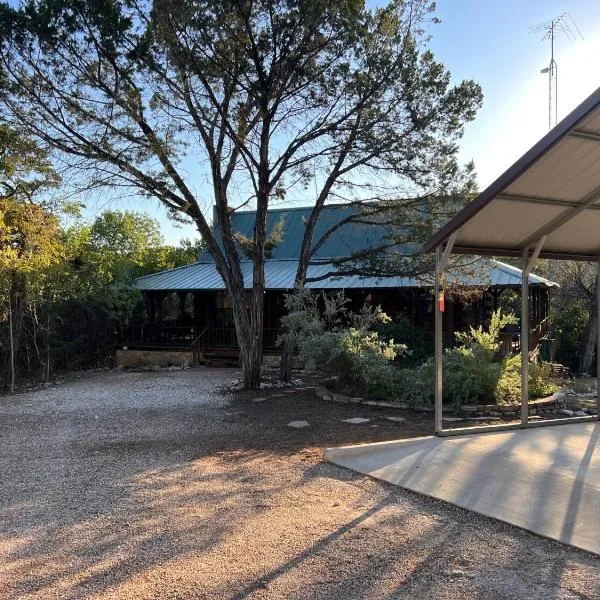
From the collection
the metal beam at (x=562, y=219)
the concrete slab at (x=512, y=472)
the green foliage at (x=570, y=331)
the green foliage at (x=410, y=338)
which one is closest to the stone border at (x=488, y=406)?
the concrete slab at (x=512, y=472)

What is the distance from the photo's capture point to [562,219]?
6949mm

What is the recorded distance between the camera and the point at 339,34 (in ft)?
35.4

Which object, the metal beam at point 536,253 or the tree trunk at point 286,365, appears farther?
the tree trunk at point 286,365

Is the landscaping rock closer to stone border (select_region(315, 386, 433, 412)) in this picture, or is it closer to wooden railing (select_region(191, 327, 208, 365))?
stone border (select_region(315, 386, 433, 412))

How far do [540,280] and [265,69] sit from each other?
10.2m

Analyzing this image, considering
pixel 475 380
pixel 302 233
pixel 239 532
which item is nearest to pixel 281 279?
pixel 302 233

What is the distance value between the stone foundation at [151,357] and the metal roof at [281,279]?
232 cm

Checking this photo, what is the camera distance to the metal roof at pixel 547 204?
536 cm

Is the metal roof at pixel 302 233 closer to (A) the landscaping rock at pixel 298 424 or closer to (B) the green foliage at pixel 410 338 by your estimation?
(B) the green foliage at pixel 410 338

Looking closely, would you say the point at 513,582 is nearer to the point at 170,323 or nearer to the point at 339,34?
the point at 339,34

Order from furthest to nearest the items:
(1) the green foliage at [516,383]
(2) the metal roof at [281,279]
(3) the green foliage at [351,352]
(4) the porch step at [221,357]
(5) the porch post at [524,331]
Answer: (4) the porch step at [221,357]
(2) the metal roof at [281,279]
(3) the green foliage at [351,352]
(1) the green foliage at [516,383]
(5) the porch post at [524,331]

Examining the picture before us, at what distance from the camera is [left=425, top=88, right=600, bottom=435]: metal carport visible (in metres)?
5.41

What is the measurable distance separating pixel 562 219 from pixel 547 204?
1.72 feet

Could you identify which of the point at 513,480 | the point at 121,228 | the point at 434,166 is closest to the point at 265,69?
the point at 434,166
